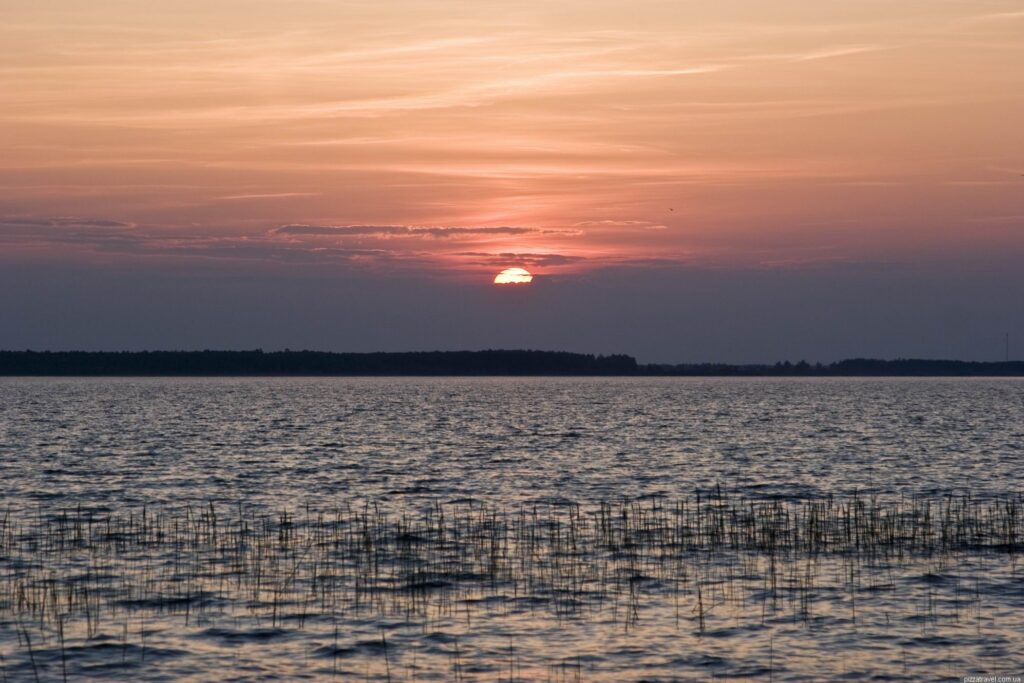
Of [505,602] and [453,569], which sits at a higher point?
[453,569]

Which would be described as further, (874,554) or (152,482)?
(152,482)

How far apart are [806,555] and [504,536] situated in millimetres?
8816

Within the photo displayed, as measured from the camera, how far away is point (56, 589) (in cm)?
2856

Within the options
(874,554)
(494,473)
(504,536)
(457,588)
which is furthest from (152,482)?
(874,554)

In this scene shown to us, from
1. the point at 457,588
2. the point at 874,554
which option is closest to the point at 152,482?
the point at 457,588

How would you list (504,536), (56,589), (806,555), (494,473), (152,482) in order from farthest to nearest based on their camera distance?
1. (494,473)
2. (152,482)
3. (504,536)
4. (806,555)
5. (56,589)

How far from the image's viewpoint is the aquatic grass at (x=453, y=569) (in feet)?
85.5

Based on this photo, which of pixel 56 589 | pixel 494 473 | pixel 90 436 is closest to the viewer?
pixel 56 589

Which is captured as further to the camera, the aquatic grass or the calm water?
the aquatic grass

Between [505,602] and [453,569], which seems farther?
[453,569]

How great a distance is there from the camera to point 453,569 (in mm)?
31578

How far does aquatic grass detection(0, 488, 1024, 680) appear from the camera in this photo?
26.0 metres

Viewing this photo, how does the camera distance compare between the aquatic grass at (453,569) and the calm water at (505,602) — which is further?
the aquatic grass at (453,569)

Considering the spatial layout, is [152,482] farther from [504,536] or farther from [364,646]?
[364,646]
